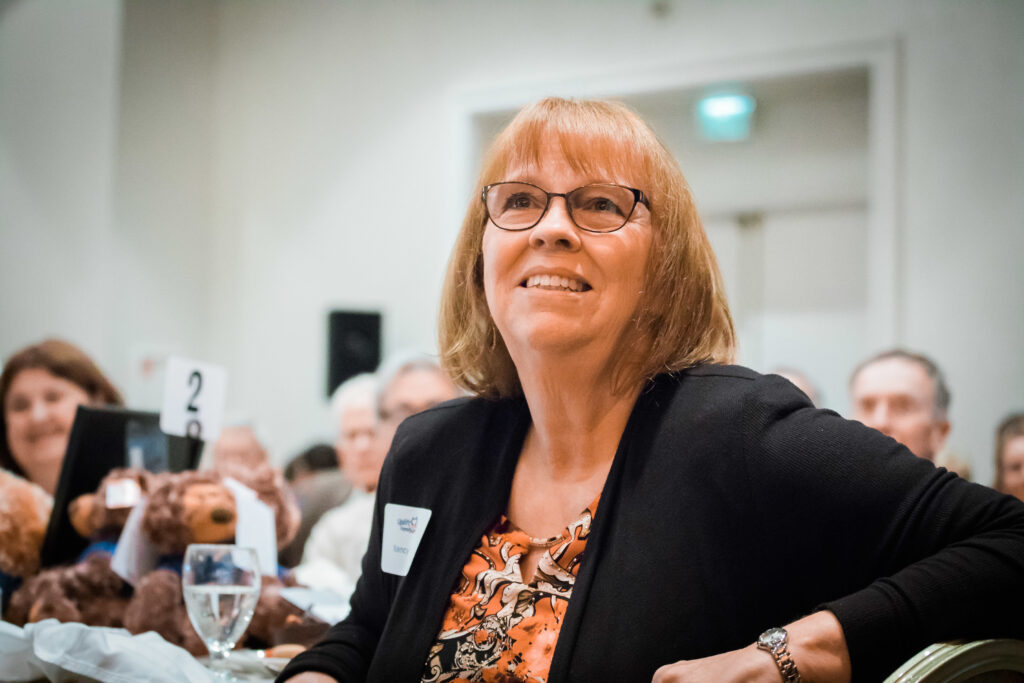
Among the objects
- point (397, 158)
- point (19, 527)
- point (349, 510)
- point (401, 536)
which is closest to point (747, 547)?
point (401, 536)

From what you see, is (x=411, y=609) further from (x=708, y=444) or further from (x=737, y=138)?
(x=737, y=138)

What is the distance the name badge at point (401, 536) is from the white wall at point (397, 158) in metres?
3.41

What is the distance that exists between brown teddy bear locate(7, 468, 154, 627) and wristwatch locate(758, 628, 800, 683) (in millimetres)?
1174

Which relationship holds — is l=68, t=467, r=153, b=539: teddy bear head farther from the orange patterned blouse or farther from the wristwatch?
the wristwatch

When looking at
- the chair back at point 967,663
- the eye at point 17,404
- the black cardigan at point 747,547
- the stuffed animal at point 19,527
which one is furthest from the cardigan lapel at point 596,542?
the eye at point 17,404

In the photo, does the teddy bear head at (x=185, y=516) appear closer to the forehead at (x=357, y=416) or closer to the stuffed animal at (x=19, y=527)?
the stuffed animal at (x=19, y=527)

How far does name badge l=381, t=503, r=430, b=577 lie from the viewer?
133 cm

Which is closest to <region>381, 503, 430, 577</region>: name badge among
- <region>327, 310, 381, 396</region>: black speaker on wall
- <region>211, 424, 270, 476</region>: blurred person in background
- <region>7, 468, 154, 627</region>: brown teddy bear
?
<region>7, 468, 154, 627</region>: brown teddy bear

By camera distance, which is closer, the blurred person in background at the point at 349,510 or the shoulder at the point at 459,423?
the shoulder at the point at 459,423

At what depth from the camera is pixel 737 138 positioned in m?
4.79

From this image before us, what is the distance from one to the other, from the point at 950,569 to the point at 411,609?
0.70 meters

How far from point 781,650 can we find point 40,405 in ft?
6.05

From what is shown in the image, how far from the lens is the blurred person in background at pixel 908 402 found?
2848 mm

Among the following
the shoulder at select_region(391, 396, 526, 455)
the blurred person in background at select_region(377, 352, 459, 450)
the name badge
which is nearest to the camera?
the name badge
